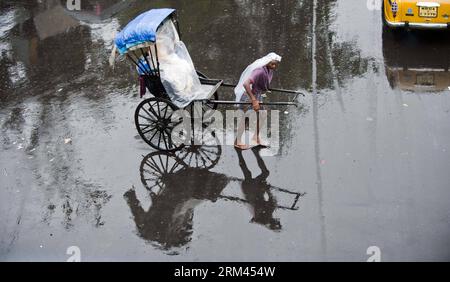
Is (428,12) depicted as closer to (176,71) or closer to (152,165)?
(176,71)

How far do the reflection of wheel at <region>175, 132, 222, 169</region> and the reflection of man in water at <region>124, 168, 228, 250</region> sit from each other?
6.3 inches

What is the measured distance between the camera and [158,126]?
907 cm

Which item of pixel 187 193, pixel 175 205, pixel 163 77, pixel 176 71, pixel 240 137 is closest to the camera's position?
pixel 175 205

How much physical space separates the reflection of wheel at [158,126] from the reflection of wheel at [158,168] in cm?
14

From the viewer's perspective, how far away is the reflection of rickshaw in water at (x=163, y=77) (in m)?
8.61

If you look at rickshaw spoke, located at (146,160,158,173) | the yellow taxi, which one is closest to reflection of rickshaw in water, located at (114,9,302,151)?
rickshaw spoke, located at (146,160,158,173)

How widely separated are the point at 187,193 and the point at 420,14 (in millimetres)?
5970

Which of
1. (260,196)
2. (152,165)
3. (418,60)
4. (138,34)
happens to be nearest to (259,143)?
(260,196)

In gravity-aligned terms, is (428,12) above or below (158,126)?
above

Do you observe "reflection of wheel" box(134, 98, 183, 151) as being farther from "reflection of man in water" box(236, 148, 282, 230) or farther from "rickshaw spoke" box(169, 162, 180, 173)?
"reflection of man in water" box(236, 148, 282, 230)

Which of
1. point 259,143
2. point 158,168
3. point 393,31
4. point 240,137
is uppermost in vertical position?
point 393,31

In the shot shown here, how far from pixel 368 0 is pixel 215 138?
6.11 metres

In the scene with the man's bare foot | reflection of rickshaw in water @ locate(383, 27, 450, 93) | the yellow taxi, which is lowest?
the man's bare foot

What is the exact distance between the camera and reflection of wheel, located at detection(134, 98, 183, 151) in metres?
8.95
